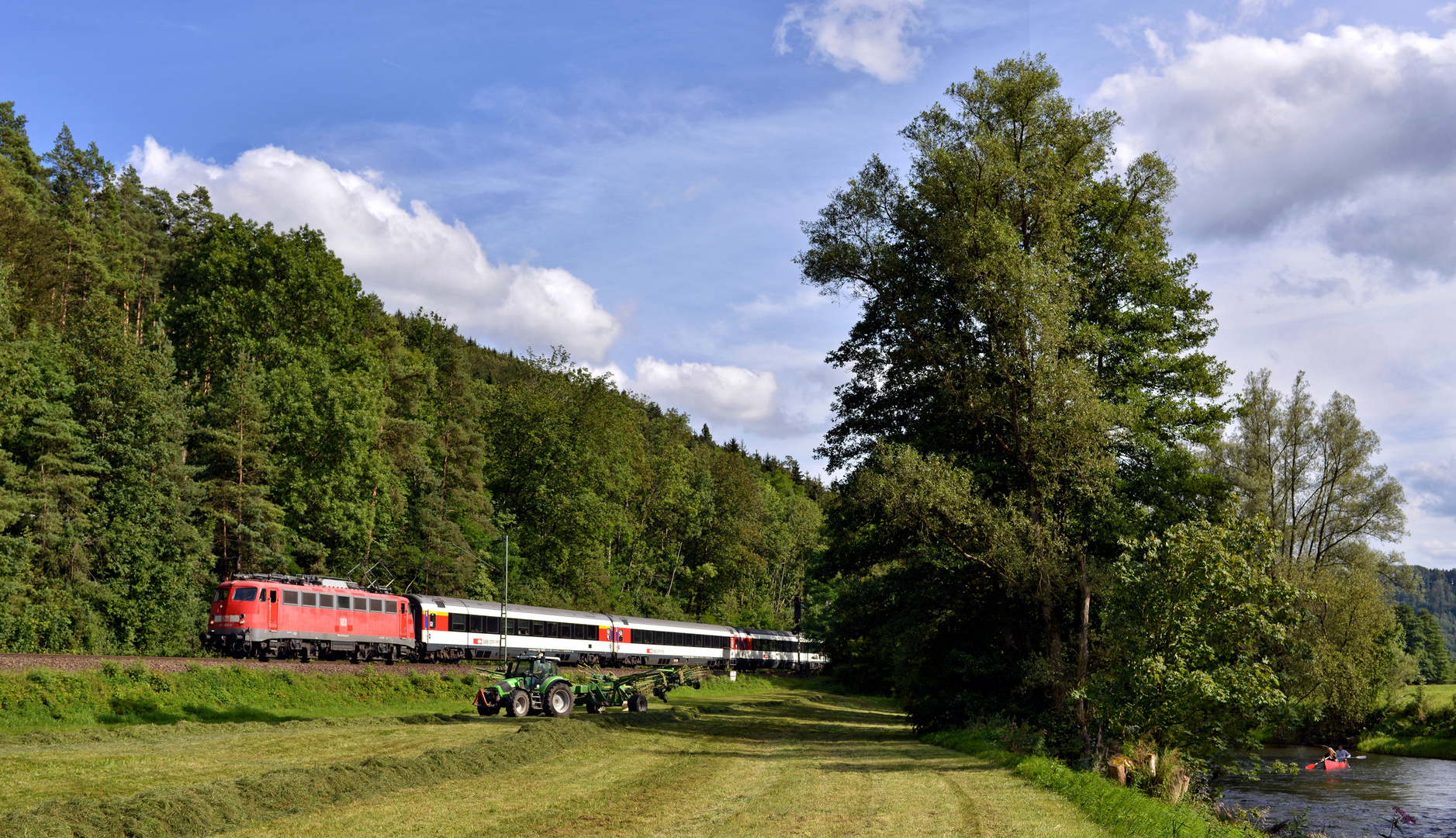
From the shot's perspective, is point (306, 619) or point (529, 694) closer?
point (529, 694)

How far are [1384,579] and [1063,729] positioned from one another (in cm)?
3222

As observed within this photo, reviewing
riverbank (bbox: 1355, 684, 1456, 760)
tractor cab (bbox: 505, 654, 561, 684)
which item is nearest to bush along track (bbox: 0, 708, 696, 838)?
tractor cab (bbox: 505, 654, 561, 684)

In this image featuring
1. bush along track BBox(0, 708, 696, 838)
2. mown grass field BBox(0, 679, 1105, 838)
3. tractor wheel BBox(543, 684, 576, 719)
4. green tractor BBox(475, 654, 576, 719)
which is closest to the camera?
bush along track BBox(0, 708, 696, 838)

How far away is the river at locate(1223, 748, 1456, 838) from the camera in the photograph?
70.1 feet

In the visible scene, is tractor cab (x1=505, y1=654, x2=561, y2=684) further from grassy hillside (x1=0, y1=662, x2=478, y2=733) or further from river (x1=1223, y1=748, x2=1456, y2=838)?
river (x1=1223, y1=748, x2=1456, y2=838)

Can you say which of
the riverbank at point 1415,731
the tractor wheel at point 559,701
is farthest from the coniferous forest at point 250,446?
the riverbank at point 1415,731

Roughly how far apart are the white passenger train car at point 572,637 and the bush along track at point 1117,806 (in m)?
24.8

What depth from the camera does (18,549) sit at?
30609 millimetres

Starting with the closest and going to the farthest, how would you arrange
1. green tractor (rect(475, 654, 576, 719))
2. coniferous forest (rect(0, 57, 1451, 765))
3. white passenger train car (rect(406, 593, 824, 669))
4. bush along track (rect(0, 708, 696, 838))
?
1. bush along track (rect(0, 708, 696, 838))
2. coniferous forest (rect(0, 57, 1451, 765))
3. green tractor (rect(475, 654, 576, 719))
4. white passenger train car (rect(406, 593, 824, 669))

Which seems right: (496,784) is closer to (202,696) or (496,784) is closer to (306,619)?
(202,696)

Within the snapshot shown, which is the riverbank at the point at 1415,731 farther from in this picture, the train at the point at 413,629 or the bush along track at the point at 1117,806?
the bush along track at the point at 1117,806

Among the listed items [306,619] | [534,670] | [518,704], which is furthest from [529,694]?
[306,619]

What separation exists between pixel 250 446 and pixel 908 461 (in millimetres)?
32714

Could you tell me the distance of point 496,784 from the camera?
49.4 feet
